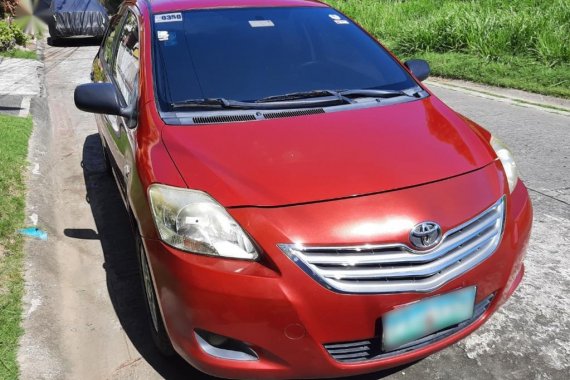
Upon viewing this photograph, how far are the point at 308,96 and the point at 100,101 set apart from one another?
43.4 inches

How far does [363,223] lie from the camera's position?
2.22m

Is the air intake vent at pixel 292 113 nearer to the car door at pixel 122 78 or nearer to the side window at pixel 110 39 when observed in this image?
the car door at pixel 122 78

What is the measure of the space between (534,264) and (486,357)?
1.03 m

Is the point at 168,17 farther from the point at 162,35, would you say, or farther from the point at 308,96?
the point at 308,96

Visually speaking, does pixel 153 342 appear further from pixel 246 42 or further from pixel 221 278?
pixel 246 42

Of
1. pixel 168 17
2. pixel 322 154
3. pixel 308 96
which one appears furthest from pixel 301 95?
pixel 168 17

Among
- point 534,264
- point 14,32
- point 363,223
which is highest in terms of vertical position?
point 363,223

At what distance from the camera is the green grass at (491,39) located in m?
8.76

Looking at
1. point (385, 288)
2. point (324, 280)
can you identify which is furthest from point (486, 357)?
point (324, 280)

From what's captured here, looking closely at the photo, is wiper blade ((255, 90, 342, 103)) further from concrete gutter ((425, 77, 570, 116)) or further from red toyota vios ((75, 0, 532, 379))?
concrete gutter ((425, 77, 570, 116))

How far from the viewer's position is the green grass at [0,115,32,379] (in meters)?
2.91

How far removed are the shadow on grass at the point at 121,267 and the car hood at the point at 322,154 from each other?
0.92 metres

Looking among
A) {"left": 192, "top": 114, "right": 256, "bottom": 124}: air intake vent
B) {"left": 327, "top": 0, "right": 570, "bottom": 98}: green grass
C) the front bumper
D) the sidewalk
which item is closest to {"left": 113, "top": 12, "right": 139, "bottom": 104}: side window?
{"left": 192, "top": 114, "right": 256, "bottom": 124}: air intake vent

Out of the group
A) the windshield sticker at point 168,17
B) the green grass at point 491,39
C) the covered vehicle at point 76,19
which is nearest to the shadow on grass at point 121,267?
the windshield sticker at point 168,17
